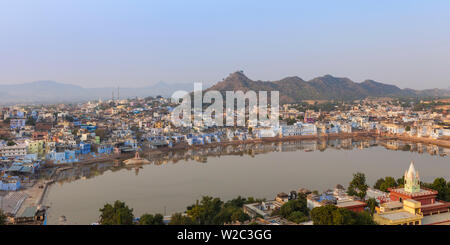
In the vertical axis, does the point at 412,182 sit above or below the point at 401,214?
above

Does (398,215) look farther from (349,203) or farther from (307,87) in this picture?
(307,87)

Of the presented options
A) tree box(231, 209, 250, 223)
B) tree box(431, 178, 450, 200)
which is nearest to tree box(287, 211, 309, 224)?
tree box(231, 209, 250, 223)

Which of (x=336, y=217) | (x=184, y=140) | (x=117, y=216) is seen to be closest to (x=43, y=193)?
(x=117, y=216)

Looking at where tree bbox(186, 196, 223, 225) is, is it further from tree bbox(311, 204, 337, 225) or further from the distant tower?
the distant tower

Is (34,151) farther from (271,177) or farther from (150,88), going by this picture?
(150,88)

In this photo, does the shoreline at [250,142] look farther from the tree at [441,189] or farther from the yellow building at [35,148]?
the tree at [441,189]

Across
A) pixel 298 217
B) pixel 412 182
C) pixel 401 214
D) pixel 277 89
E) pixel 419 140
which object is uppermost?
pixel 277 89

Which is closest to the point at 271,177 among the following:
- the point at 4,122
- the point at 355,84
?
the point at 4,122
